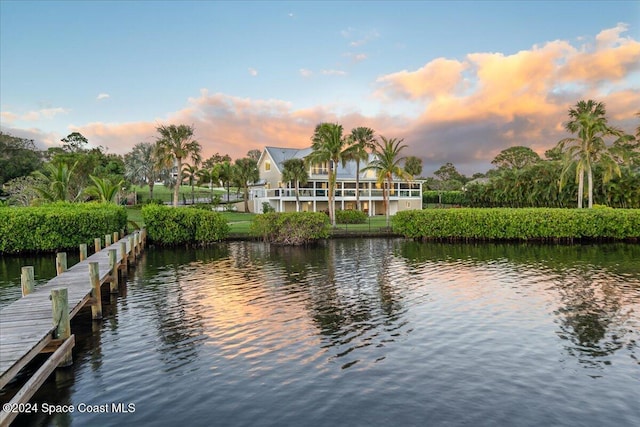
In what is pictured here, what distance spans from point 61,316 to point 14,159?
2956 inches

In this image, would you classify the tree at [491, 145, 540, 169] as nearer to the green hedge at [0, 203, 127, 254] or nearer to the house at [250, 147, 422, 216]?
the house at [250, 147, 422, 216]

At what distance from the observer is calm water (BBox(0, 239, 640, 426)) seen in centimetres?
796

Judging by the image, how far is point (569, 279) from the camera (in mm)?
20891

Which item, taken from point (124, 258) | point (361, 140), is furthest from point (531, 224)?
point (124, 258)

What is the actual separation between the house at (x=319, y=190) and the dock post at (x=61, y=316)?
49377mm

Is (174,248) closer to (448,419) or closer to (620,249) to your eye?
(448,419)

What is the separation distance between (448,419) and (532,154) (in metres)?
110

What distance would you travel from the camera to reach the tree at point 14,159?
222 ft

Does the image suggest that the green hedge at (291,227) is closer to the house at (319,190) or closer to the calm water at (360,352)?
the calm water at (360,352)

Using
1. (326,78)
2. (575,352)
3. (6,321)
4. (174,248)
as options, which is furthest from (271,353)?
(326,78)

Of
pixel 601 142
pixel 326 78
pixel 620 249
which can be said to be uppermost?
pixel 326 78

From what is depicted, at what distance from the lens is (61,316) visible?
9.95 m

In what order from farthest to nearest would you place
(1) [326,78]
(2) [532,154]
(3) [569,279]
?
(2) [532,154] → (1) [326,78] → (3) [569,279]

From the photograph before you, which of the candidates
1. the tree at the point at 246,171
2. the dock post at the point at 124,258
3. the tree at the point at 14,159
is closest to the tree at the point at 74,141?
the tree at the point at 14,159
